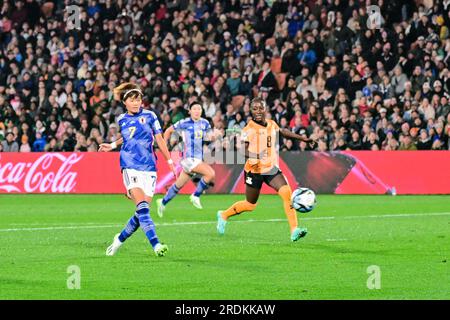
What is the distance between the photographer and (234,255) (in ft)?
50.2

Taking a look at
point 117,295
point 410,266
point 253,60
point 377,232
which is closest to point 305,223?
point 377,232

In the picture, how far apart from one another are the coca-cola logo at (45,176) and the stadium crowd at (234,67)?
3.58 feet

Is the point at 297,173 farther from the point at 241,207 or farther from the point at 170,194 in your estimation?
the point at 241,207

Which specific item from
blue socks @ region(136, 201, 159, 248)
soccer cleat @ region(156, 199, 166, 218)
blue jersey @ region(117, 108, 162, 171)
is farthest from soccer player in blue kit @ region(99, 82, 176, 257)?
soccer cleat @ region(156, 199, 166, 218)

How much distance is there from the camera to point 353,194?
101 feet

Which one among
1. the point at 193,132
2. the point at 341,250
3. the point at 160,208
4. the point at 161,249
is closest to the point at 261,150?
the point at 341,250

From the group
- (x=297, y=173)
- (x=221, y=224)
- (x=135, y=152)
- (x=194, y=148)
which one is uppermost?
(x=135, y=152)

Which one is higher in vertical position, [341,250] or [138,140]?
[138,140]

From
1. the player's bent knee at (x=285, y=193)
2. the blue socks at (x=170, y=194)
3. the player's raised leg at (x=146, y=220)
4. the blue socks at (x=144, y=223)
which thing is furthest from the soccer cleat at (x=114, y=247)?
the blue socks at (x=170, y=194)

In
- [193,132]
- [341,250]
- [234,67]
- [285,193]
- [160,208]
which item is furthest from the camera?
[234,67]

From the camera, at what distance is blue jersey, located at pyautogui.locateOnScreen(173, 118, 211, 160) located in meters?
25.5

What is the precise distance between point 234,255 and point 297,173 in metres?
15.7

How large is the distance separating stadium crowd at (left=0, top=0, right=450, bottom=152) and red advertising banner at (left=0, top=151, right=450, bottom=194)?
47cm

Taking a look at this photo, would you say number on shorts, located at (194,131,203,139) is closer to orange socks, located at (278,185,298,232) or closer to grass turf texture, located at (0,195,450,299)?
grass turf texture, located at (0,195,450,299)
